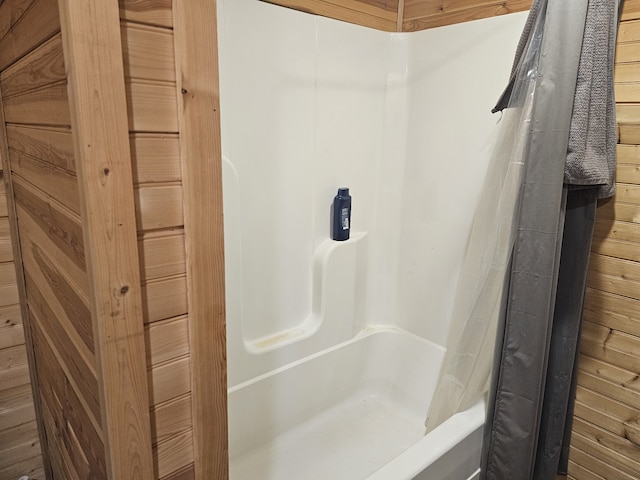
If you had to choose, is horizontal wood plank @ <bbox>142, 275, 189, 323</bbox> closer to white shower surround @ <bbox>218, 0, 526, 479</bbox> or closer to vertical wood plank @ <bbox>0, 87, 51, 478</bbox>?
white shower surround @ <bbox>218, 0, 526, 479</bbox>

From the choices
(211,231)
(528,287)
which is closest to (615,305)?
(528,287)

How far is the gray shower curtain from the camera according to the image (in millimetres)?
1123

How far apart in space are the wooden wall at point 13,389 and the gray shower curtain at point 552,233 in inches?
62.3

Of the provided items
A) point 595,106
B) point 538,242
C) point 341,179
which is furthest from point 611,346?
point 341,179

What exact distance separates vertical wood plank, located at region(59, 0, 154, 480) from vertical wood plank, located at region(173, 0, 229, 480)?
9cm

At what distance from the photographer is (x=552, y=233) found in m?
1.19

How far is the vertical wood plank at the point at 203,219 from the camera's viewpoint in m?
0.68

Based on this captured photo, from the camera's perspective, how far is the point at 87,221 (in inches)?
25.5

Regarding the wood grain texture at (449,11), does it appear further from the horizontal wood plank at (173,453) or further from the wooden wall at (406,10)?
the horizontal wood plank at (173,453)

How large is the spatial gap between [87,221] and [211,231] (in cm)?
19

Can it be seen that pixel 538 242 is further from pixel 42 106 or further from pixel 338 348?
pixel 42 106

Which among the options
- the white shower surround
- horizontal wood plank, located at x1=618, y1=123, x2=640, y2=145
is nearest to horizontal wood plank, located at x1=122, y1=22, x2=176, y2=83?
the white shower surround

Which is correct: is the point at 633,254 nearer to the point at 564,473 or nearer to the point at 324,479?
the point at 564,473

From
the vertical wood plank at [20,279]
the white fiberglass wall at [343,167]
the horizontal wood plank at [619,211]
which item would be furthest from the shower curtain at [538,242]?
the vertical wood plank at [20,279]
